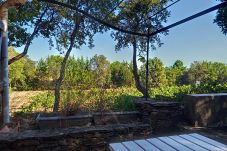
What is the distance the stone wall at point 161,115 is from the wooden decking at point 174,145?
2.35m

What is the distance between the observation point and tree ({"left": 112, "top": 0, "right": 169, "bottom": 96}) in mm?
8156

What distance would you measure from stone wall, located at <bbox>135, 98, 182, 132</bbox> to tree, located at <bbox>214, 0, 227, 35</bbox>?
4.13 m

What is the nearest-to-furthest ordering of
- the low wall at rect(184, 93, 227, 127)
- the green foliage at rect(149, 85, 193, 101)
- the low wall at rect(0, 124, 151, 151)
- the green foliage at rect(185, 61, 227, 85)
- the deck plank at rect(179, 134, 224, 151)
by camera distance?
the deck plank at rect(179, 134, 224, 151)
the low wall at rect(0, 124, 151, 151)
the low wall at rect(184, 93, 227, 127)
the green foliage at rect(149, 85, 193, 101)
the green foliage at rect(185, 61, 227, 85)

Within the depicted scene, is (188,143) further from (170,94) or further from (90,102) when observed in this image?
(170,94)

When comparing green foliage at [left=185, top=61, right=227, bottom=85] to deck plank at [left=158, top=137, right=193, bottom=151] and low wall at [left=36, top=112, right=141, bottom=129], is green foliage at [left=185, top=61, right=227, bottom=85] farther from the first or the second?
deck plank at [left=158, top=137, right=193, bottom=151]

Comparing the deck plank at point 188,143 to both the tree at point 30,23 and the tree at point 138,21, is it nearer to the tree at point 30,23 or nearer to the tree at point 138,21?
the tree at point 138,21

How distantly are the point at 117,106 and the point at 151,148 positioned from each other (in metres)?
4.00

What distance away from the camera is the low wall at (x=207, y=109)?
18.4 ft

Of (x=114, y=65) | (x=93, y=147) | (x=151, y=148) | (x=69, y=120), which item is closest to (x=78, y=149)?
(x=93, y=147)

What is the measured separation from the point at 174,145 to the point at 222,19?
Answer: 673 cm

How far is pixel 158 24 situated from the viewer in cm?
856

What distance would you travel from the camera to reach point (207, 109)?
223 inches

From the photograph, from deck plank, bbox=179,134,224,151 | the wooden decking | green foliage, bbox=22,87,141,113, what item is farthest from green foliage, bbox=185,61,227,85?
the wooden decking

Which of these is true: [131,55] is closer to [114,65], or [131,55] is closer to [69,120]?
[69,120]
